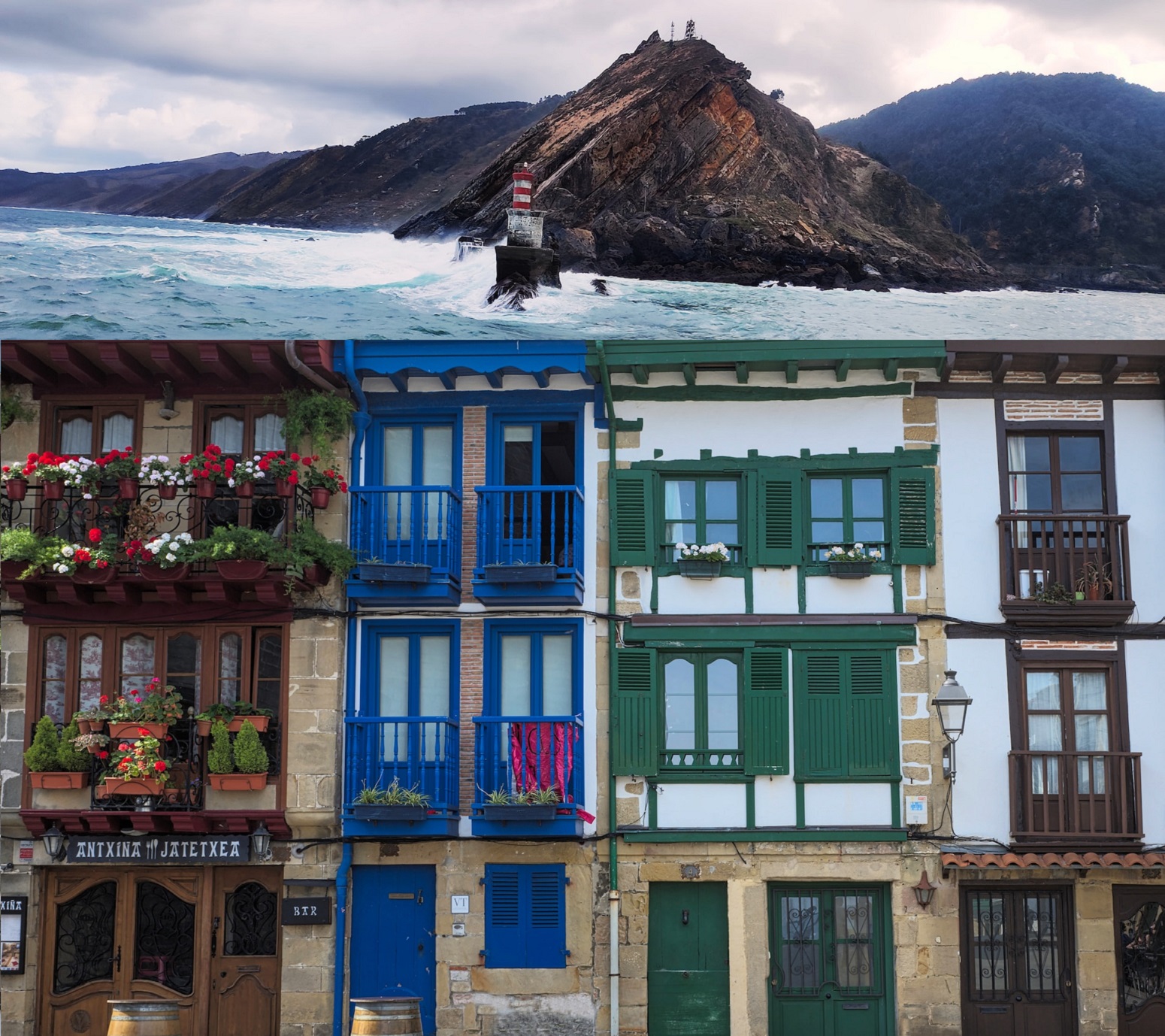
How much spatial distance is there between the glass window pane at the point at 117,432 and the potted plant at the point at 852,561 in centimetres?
862

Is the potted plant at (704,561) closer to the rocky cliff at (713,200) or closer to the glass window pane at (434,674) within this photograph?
the glass window pane at (434,674)

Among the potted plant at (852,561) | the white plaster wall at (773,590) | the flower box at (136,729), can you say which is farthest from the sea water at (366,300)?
the flower box at (136,729)

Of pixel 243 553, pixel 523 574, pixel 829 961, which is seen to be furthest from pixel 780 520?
pixel 243 553

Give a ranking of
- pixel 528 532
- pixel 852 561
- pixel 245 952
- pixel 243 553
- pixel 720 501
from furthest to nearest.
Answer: pixel 528 532 < pixel 720 501 < pixel 852 561 < pixel 245 952 < pixel 243 553

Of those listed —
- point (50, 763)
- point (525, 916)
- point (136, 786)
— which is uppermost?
point (50, 763)

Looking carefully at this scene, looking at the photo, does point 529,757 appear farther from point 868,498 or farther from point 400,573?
point 868,498

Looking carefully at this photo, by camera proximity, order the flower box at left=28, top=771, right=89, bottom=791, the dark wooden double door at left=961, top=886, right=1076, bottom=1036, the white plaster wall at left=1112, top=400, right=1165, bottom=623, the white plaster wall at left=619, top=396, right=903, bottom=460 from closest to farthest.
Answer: the flower box at left=28, top=771, right=89, bottom=791 → the dark wooden double door at left=961, top=886, right=1076, bottom=1036 → the white plaster wall at left=1112, top=400, right=1165, bottom=623 → the white plaster wall at left=619, top=396, right=903, bottom=460

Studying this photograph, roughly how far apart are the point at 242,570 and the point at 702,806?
601 cm

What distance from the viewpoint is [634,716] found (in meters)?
23.7

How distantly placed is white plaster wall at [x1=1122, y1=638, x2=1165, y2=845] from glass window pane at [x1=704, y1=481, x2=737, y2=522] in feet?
16.1

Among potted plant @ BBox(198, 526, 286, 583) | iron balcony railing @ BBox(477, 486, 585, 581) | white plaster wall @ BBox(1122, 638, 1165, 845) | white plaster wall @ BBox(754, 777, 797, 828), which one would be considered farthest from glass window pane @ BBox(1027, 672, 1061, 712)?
potted plant @ BBox(198, 526, 286, 583)

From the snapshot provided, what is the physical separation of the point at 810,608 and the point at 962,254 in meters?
4.59

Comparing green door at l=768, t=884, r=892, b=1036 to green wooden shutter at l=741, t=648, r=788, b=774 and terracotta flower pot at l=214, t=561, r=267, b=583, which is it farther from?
terracotta flower pot at l=214, t=561, r=267, b=583

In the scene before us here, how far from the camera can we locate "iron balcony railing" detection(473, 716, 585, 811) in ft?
75.9
